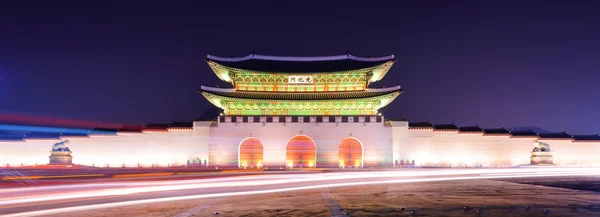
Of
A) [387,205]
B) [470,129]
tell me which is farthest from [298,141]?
[387,205]

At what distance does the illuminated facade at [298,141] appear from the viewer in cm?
3344

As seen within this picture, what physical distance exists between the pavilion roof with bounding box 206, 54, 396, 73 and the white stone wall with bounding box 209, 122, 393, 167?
16.9ft

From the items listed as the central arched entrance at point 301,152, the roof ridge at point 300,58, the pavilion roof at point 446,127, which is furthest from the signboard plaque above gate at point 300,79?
the pavilion roof at point 446,127

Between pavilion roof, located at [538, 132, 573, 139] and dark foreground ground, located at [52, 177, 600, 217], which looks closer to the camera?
dark foreground ground, located at [52, 177, 600, 217]

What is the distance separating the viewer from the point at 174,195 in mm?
13328

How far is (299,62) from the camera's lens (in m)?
39.9

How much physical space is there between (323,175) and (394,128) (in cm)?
1584

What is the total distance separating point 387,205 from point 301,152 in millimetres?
22734

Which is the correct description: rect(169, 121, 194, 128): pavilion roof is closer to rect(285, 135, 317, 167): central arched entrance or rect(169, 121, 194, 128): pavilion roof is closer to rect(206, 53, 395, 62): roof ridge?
rect(206, 53, 395, 62): roof ridge

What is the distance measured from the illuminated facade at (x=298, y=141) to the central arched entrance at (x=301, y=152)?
0.26 feet

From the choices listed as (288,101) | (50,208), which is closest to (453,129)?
(288,101)

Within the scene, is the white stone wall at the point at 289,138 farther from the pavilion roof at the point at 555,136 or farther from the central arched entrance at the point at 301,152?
the pavilion roof at the point at 555,136

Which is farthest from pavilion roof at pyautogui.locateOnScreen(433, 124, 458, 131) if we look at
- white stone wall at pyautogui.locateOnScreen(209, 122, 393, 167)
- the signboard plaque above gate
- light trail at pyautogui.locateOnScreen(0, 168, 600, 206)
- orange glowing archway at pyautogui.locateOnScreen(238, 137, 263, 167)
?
orange glowing archway at pyautogui.locateOnScreen(238, 137, 263, 167)

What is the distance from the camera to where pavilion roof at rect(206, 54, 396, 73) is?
36.5 meters
